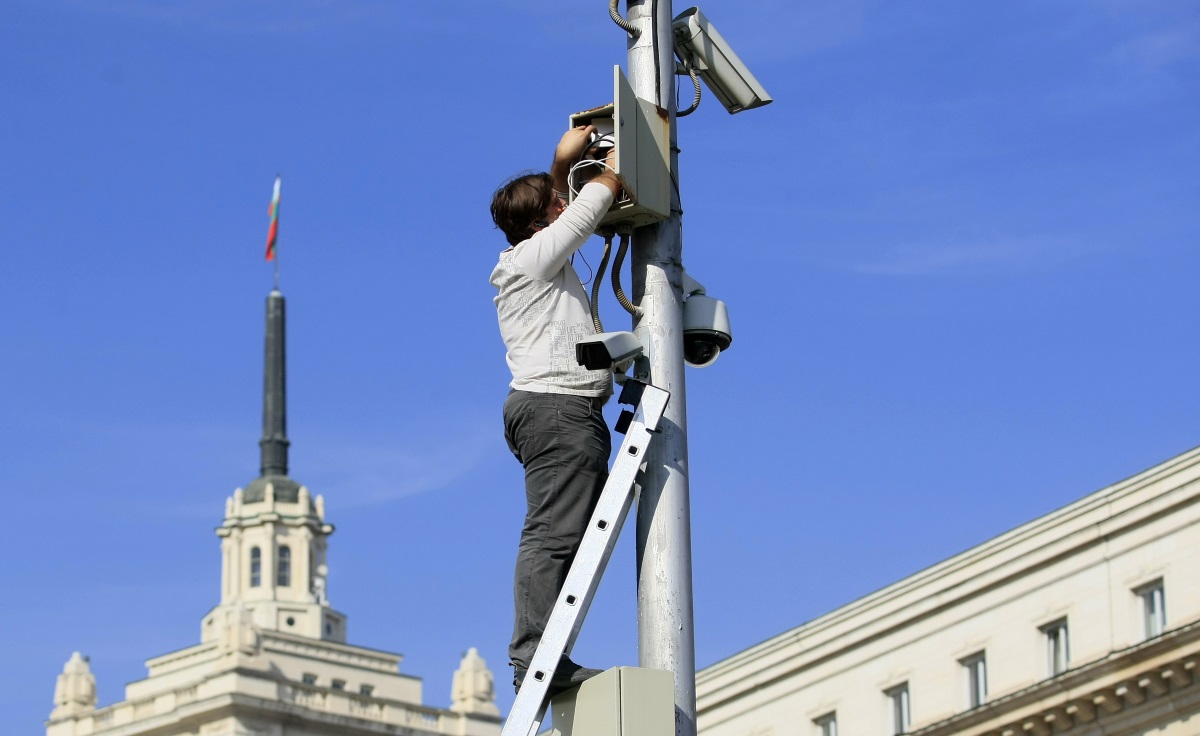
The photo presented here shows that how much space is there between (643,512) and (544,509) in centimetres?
40

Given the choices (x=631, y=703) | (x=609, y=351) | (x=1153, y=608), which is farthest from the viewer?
(x=1153, y=608)

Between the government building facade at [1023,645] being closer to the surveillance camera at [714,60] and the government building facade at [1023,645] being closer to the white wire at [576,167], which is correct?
the surveillance camera at [714,60]

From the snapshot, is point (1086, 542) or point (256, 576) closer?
point (1086, 542)

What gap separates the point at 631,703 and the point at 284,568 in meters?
109

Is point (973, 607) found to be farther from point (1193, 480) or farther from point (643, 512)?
point (643, 512)

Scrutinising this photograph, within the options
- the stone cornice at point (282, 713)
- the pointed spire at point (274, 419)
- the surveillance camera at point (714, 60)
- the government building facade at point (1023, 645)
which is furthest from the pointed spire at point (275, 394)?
the surveillance camera at point (714, 60)

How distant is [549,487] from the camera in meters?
7.46

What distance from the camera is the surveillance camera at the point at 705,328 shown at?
761 centimetres

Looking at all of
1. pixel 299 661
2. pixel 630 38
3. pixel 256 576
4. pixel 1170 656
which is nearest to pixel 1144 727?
pixel 1170 656

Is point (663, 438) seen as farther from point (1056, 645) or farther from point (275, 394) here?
point (275, 394)

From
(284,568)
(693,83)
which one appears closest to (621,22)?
(693,83)

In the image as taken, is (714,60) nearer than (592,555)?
No

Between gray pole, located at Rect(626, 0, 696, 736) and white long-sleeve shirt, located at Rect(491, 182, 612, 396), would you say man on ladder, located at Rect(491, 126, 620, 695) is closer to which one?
white long-sleeve shirt, located at Rect(491, 182, 612, 396)

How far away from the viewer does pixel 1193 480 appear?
134 feet
